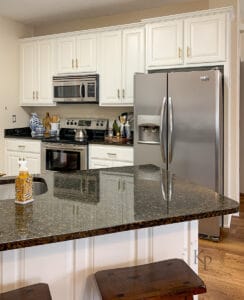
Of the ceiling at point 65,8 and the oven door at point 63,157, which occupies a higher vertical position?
the ceiling at point 65,8

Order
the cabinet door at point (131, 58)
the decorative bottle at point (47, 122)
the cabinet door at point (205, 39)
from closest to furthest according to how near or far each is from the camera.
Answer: the cabinet door at point (205, 39) → the cabinet door at point (131, 58) → the decorative bottle at point (47, 122)

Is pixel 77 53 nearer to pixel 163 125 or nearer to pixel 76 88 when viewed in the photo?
pixel 76 88

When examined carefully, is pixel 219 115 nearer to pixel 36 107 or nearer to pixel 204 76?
pixel 204 76

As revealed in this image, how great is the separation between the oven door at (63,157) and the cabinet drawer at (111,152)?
113mm

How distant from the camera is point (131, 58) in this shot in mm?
4133

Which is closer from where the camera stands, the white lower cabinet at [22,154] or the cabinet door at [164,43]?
the cabinet door at [164,43]

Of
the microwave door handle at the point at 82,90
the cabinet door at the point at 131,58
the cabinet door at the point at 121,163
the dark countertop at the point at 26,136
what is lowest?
the cabinet door at the point at 121,163

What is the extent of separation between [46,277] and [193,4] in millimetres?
3717

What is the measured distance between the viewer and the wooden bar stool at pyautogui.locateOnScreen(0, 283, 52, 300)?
1.18m

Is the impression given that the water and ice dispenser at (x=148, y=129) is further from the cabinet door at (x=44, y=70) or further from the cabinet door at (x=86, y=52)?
the cabinet door at (x=44, y=70)

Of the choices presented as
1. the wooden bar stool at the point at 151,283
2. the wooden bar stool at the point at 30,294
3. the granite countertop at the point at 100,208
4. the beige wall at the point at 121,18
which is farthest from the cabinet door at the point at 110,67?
the wooden bar stool at the point at 30,294

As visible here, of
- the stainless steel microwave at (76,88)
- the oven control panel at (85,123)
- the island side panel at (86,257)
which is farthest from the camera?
the oven control panel at (85,123)

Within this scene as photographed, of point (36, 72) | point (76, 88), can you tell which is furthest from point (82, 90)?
point (36, 72)

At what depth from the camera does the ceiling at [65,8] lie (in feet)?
13.6
